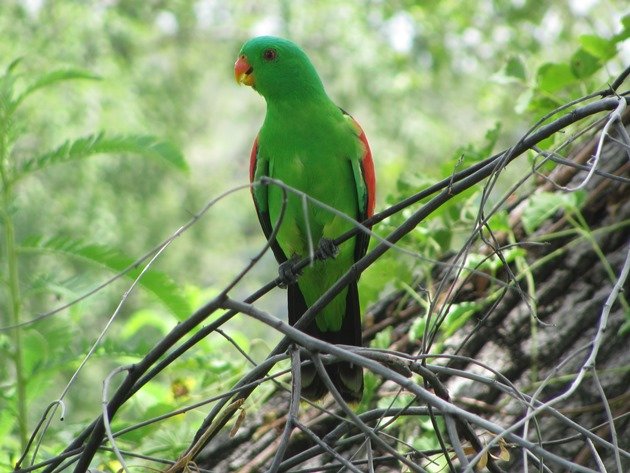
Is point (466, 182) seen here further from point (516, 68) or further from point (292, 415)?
point (516, 68)

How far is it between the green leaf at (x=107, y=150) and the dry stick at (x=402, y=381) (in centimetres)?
146

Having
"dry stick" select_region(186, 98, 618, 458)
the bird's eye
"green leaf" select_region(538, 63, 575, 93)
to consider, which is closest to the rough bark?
"green leaf" select_region(538, 63, 575, 93)

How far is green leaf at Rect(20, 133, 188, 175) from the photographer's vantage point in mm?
2551

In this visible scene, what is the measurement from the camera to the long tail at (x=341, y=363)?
251cm

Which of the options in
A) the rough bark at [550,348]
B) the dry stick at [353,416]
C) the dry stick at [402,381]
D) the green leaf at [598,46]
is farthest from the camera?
the green leaf at [598,46]

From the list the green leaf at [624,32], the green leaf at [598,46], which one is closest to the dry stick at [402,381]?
the green leaf at [624,32]

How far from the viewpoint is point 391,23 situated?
7480 millimetres

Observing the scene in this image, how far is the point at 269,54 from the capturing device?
306cm

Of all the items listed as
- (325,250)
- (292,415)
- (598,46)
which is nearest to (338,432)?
(292,415)

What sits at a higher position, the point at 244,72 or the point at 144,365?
the point at 244,72

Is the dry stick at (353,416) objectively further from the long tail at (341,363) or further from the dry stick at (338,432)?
the long tail at (341,363)

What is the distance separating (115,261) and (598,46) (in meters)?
1.69

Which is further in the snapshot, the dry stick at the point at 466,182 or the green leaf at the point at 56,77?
the green leaf at the point at 56,77

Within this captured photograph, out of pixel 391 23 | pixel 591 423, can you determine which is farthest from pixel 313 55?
pixel 591 423
